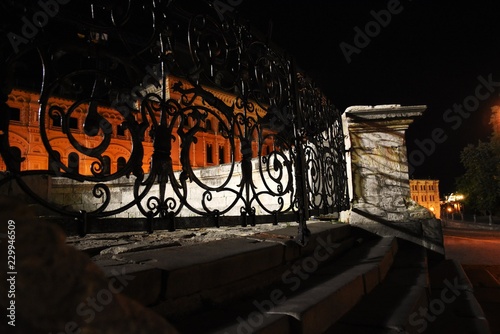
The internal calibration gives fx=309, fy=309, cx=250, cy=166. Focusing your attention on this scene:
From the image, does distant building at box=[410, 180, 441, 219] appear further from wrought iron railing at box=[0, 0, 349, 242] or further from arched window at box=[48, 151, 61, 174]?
arched window at box=[48, 151, 61, 174]

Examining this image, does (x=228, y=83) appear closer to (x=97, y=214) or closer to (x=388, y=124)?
(x=97, y=214)

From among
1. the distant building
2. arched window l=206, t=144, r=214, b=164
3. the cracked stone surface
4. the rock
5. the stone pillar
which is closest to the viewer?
the rock

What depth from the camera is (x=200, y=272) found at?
1.64m

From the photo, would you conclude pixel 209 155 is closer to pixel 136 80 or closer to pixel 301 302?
pixel 136 80

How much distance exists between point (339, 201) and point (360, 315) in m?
2.61

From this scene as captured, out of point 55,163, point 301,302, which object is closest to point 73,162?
point 55,163

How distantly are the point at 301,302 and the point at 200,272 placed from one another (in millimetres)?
592

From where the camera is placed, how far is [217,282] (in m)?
1.75

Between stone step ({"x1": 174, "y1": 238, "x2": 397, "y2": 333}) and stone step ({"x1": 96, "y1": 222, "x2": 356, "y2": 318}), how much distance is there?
3.0 inches

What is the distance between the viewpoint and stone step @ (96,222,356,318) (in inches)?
55.6

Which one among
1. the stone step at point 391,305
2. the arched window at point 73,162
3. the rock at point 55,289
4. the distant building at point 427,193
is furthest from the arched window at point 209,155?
the distant building at point 427,193

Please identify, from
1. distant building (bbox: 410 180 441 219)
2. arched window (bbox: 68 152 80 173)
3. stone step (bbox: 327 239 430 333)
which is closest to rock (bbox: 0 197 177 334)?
arched window (bbox: 68 152 80 173)

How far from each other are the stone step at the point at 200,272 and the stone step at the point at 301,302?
0.25ft

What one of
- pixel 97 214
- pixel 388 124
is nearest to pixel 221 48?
pixel 97 214
